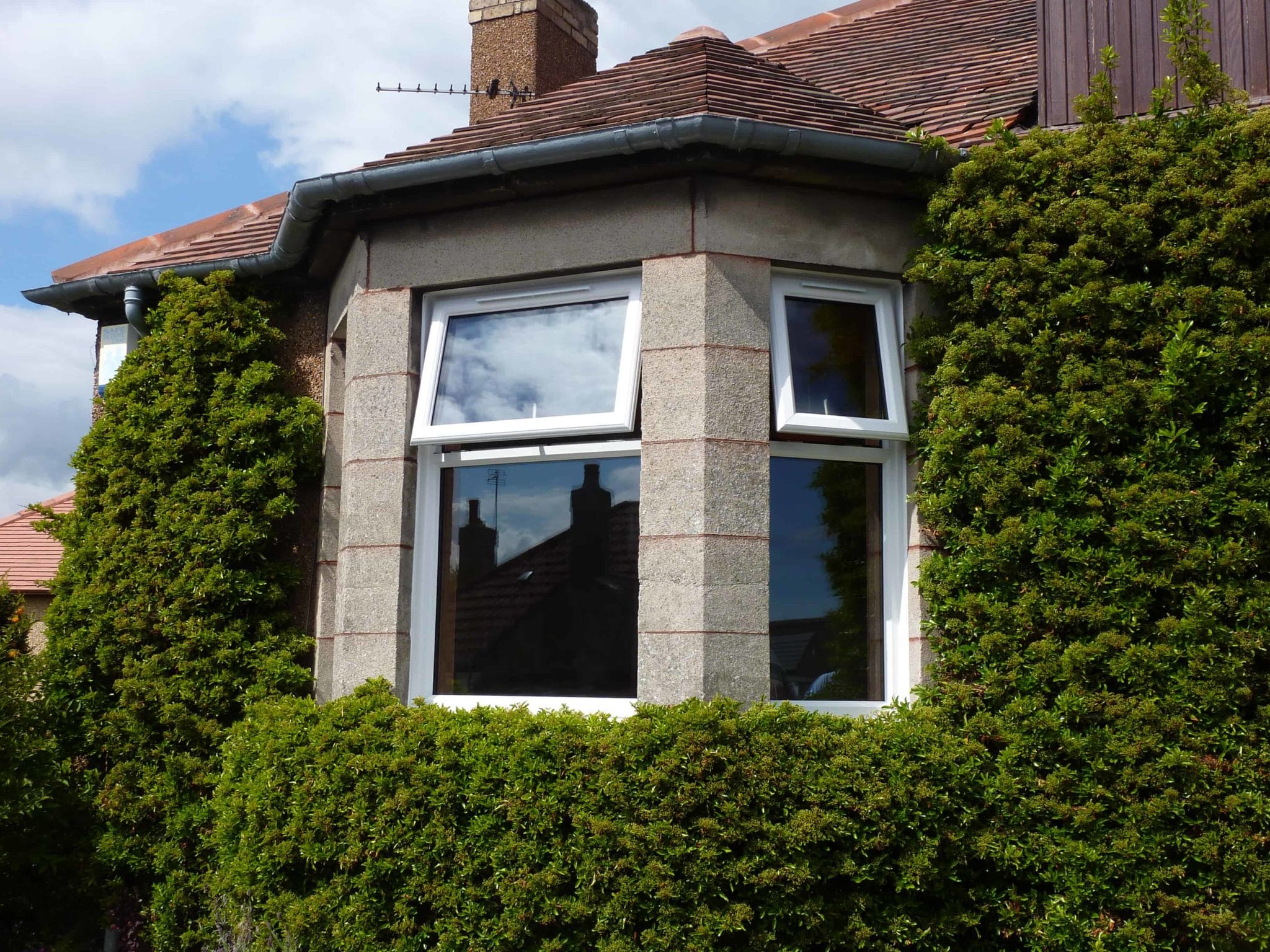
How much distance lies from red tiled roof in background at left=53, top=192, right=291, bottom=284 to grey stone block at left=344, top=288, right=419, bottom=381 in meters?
1.90

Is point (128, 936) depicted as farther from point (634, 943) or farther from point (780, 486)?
point (780, 486)

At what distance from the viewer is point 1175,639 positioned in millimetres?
4742

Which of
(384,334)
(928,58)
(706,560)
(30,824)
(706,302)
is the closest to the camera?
(706,560)

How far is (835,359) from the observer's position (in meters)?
5.54

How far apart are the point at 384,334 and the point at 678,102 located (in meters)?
1.94

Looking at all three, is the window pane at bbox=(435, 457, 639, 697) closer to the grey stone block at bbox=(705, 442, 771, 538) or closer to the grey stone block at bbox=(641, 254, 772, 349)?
the grey stone block at bbox=(705, 442, 771, 538)

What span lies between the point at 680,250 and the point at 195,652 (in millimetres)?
3565

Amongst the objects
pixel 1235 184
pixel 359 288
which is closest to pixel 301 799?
pixel 359 288

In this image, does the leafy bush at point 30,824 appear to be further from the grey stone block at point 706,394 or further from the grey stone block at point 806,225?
the grey stone block at point 806,225

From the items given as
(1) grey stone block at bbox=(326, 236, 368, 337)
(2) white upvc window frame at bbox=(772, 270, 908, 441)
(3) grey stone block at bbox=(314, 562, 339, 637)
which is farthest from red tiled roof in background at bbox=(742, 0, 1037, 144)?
(3) grey stone block at bbox=(314, 562, 339, 637)

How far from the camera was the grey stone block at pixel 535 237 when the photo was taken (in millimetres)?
5395

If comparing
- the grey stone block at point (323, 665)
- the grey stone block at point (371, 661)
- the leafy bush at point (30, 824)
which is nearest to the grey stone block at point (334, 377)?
the grey stone block at point (323, 665)

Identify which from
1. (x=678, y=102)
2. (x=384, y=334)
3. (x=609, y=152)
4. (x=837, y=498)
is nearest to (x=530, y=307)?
(x=384, y=334)

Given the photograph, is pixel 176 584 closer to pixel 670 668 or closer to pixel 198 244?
pixel 198 244
